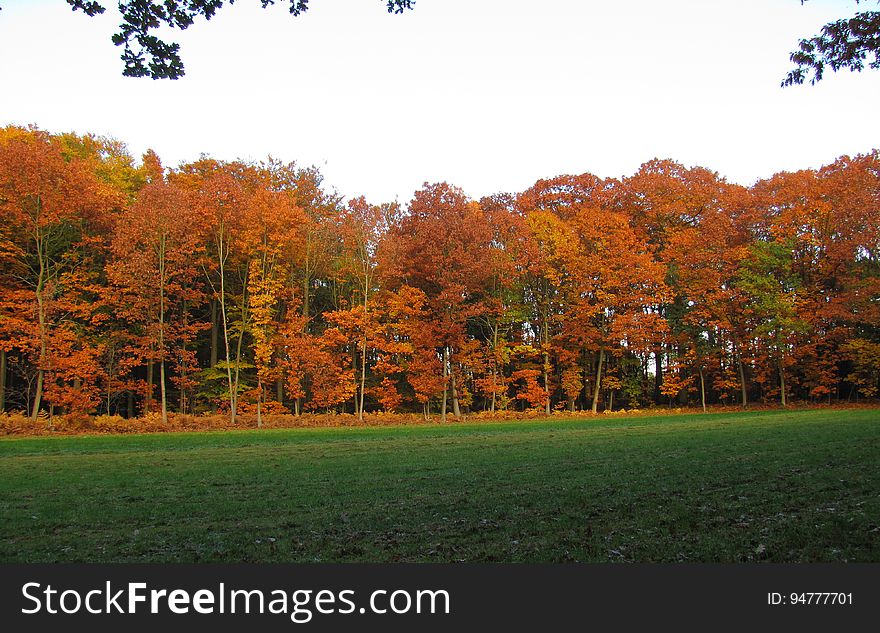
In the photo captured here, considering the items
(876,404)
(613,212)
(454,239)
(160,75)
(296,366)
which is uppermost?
(613,212)

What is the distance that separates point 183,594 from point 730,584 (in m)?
4.83

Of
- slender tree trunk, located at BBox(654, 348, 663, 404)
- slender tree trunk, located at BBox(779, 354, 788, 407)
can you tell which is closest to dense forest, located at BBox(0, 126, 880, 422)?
slender tree trunk, located at BBox(779, 354, 788, 407)

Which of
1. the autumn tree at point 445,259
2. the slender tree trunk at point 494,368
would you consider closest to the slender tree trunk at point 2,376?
the autumn tree at point 445,259

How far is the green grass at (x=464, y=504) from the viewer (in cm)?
660

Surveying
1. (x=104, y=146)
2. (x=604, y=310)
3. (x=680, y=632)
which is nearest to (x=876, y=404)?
(x=604, y=310)

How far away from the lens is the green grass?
21.7ft

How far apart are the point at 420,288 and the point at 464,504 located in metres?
30.9

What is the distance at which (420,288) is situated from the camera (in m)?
39.9

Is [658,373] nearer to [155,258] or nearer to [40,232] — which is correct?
[155,258]

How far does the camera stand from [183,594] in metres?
5.46

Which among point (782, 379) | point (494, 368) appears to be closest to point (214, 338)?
point (494, 368)

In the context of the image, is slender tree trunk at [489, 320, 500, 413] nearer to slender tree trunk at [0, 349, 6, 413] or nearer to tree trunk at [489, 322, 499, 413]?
tree trunk at [489, 322, 499, 413]

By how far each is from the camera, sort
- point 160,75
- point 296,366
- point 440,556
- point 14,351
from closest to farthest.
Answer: point 440,556, point 160,75, point 14,351, point 296,366

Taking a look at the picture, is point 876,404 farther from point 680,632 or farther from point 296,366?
point 680,632
